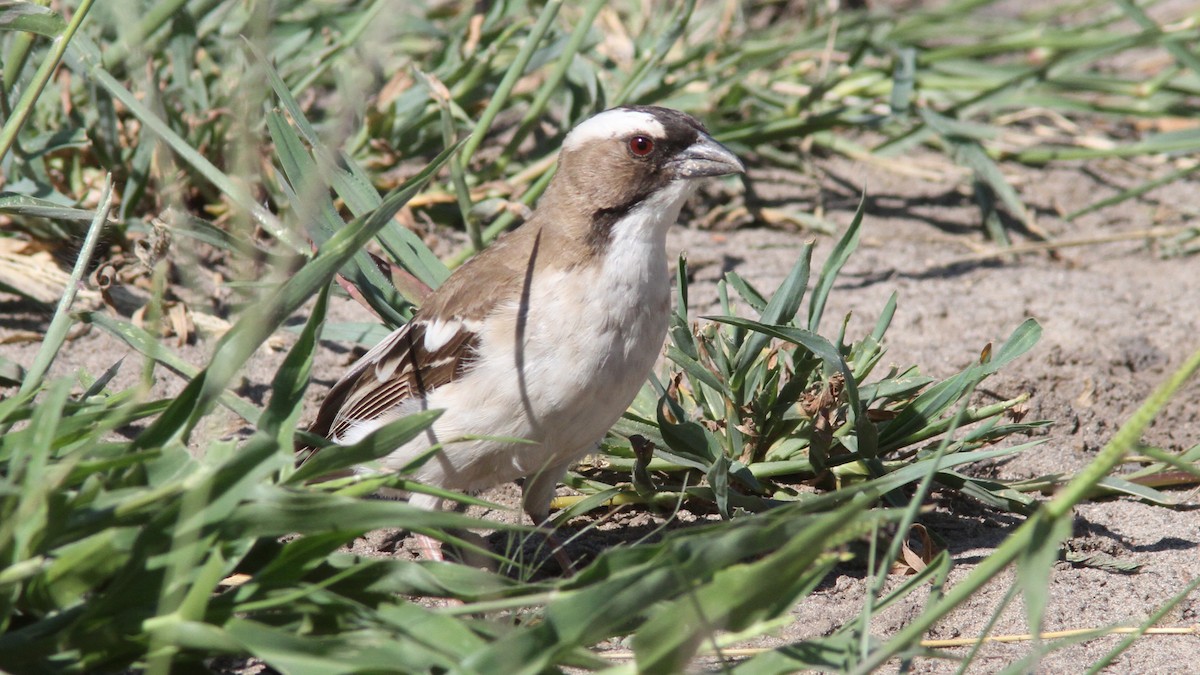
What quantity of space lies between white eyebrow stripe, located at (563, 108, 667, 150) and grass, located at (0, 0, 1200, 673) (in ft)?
1.64

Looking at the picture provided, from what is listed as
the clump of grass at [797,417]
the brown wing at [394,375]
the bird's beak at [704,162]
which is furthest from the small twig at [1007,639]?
the bird's beak at [704,162]

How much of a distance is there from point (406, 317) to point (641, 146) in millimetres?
948

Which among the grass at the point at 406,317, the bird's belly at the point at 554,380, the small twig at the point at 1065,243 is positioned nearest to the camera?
the grass at the point at 406,317

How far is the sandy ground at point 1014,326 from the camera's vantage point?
10.5ft

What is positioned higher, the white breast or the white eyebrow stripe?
the white eyebrow stripe

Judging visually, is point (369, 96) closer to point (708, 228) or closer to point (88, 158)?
point (88, 158)

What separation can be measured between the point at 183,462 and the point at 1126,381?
3373mm

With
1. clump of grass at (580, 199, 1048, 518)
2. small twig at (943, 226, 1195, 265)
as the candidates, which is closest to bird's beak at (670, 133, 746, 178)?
clump of grass at (580, 199, 1048, 518)

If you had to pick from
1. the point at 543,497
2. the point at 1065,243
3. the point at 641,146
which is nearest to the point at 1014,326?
the point at 1065,243

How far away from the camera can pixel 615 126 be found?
145 inches

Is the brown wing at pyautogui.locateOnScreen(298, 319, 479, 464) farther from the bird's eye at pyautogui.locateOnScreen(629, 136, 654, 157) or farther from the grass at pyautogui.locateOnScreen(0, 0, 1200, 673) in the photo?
the bird's eye at pyautogui.locateOnScreen(629, 136, 654, 157)

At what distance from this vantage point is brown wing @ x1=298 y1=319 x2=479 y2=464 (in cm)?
348

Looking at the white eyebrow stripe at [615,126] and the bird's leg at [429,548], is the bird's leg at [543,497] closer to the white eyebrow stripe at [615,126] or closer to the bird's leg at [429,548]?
the bird's leg at [429,548]

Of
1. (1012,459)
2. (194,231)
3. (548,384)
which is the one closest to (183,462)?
(548,384)
